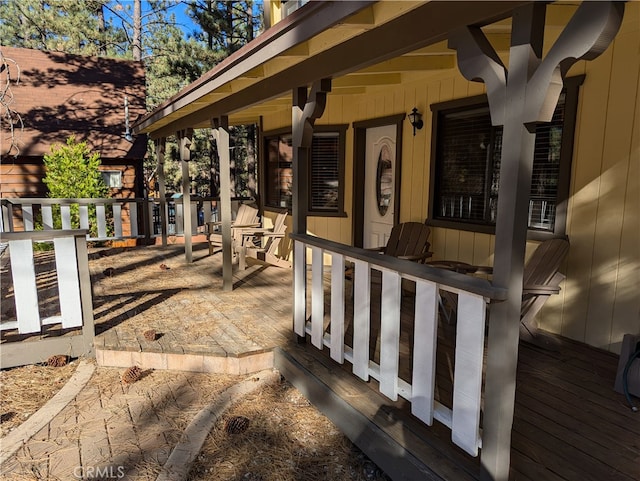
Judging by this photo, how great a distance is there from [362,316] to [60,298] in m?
2.36

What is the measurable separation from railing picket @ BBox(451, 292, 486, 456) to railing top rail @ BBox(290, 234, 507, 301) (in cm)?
→ 5

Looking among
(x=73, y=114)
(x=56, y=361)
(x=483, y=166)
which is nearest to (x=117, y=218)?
(x=56, y=361)

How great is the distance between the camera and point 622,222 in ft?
9.80

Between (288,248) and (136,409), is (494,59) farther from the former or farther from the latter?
(288,248)

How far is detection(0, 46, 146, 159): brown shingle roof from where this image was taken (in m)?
10.1

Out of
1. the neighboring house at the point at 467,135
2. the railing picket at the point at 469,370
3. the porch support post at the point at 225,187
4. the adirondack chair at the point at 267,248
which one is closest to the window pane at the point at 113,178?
the neighboring house at the point at 467,135

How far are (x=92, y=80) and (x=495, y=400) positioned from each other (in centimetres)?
1239

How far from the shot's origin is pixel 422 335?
2.05 m

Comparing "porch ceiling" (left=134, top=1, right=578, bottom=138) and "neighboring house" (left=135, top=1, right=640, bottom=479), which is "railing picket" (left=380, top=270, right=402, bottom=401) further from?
"porch ceiling" (left=134, top=1, right=578, bottom=138)

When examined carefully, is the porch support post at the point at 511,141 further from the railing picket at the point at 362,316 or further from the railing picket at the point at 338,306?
the railing picket at the point at 338,306

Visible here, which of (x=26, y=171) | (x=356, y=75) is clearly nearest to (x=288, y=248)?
(x=356, y=75)

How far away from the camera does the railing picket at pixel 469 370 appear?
1781 millimetres

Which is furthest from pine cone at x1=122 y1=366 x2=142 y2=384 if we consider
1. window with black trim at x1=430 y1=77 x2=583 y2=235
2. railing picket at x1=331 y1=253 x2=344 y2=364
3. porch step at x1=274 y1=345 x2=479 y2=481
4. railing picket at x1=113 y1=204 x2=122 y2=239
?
railing picket at x1=113 y1=204 x2=122 y2=239

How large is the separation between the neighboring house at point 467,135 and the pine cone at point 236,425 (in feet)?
2.93
